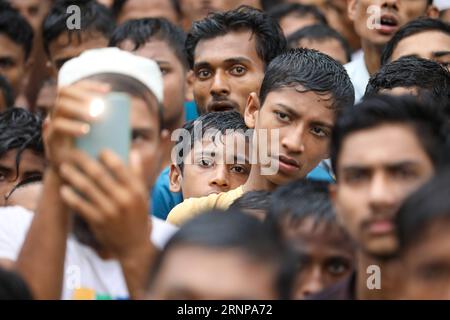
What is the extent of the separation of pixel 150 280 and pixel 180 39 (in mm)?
4186

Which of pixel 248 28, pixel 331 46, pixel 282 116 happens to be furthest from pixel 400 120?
pixel 331 46

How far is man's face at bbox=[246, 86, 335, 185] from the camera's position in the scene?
513cm

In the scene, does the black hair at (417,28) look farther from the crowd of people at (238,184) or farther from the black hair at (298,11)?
the black hair at (298,11)

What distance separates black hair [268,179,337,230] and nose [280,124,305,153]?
2.53ft

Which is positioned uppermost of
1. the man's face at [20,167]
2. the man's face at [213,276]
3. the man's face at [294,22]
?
the man's face at [294,22]

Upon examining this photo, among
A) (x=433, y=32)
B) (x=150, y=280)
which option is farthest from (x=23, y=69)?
(x=150, y=280)

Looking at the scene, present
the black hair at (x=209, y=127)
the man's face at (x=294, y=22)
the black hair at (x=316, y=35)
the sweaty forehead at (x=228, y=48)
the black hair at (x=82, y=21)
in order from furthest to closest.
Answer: the man's face at (x=294, y=22), the black hair at (x=82, y=21), the black hair at (x=316, y=35), the sweaty forehead at (x=228, y=48), the black hair at (x=209, y=127)

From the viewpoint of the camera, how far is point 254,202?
14.9 feet

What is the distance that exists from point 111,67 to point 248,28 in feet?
9.90

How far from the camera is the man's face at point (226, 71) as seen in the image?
6379mm

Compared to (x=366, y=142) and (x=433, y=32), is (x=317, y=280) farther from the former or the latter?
(x=433, y=32)

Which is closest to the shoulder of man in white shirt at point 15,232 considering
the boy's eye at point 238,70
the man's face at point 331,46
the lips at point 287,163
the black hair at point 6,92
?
the lips at point 287,163

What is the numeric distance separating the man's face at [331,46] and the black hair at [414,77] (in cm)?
198

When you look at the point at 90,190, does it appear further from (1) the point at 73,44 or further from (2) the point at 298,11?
(2) the point at 298,11
